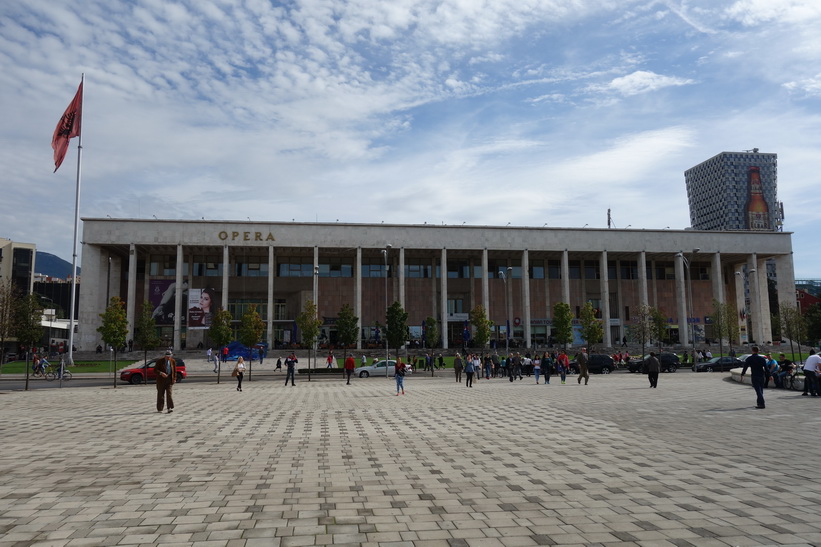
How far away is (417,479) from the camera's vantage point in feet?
25.0

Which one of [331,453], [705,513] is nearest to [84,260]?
[331,453]

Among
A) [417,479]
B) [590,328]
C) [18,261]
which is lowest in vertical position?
[417,479]

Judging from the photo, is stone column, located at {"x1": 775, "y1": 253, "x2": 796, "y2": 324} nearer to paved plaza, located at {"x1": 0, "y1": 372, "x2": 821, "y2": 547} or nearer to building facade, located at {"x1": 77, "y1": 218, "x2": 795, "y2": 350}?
building facade, located at {"x1": 77, "y1": 218, "x2": 795, "y2": 350}

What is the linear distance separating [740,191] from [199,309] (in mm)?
184492

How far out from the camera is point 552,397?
20.3m

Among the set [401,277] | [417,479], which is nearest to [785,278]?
[401,277]

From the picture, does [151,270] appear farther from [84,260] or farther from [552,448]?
[552,448]

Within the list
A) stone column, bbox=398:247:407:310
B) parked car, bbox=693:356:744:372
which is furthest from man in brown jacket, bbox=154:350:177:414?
stone column, bbox=398:247:407:310

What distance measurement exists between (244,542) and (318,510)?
1.21 m

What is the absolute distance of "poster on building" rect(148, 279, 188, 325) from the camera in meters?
62.7

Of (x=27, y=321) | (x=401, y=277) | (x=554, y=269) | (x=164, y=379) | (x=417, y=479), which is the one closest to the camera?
Answer: (x=417, y=479)

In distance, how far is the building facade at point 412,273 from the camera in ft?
211

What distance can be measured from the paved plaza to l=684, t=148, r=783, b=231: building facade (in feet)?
619

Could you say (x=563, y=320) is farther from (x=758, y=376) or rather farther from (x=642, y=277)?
(x=758, y=376)
